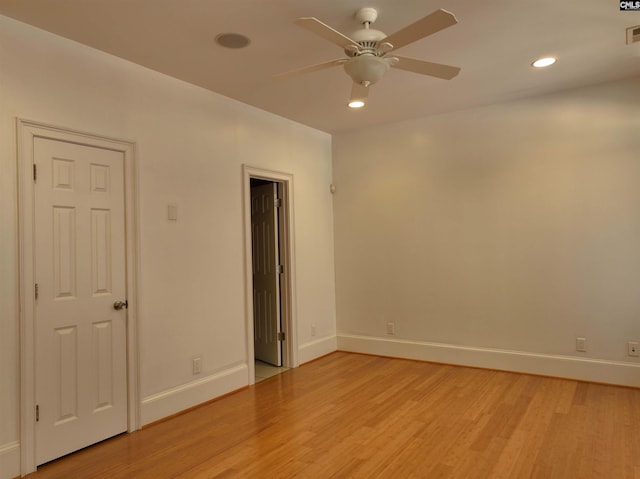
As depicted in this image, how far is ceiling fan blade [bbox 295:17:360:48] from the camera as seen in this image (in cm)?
194

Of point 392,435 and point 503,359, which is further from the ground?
point 503,359

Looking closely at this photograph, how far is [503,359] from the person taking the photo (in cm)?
434

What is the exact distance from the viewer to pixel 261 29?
8.89 ft

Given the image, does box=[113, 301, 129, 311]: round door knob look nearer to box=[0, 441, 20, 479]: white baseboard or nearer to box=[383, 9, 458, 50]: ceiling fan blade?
box=[0, 441, 20, 479]: white baseboard

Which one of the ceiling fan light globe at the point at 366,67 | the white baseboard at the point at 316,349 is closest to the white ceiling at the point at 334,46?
the ceiling fan light globe at the point at 366,67

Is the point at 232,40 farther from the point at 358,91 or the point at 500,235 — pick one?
the point at 500,235

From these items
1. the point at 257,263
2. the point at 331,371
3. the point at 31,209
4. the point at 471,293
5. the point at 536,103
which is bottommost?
the point at 331,371

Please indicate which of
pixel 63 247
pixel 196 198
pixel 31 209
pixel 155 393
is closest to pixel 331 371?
pixel 155 393

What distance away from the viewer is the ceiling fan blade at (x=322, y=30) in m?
1.94

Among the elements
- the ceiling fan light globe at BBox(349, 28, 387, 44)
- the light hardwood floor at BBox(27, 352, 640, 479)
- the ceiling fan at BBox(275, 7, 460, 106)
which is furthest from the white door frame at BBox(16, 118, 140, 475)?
the ceiling fan light globe at BBox(349, 28, 387, 44)

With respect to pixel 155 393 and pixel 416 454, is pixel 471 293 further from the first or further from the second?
pixel 155 393

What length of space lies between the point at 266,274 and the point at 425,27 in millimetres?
3420

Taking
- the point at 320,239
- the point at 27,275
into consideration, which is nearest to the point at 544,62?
the point at 320,239

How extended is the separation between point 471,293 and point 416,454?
7.35 feet
